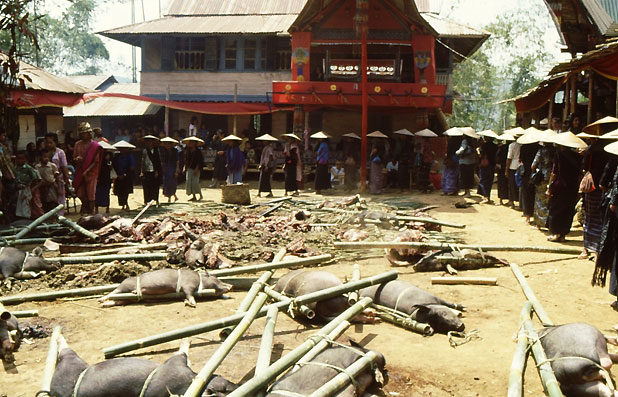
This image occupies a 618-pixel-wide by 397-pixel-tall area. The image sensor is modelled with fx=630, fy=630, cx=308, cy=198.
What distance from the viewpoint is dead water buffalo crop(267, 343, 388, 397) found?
12.9 ft

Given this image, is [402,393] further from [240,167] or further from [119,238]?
[240,167]

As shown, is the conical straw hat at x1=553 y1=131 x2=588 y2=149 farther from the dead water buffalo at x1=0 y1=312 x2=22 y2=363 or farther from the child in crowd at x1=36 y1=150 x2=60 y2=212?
the child in crowd at x1=36 y1=150 x2=60 y2=212

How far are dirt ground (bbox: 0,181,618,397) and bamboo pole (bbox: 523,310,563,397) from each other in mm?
214

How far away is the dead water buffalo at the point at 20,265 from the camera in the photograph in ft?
24.5

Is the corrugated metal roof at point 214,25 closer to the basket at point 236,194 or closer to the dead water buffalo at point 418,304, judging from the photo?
the basket at point 236,194

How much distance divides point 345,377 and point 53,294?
3.91m

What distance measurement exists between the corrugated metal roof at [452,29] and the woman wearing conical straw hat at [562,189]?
14344mm

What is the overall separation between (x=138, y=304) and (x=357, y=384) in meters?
3.32

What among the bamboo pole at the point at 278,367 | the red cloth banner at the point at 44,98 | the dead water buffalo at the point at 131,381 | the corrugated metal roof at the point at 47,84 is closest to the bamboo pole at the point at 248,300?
the bamboo pole at the point at 278,367

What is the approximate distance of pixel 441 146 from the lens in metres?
23.2

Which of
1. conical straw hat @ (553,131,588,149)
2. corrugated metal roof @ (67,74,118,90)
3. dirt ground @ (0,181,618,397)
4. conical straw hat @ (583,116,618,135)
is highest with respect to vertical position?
corrugated metal roof @ (67,74,118,90)

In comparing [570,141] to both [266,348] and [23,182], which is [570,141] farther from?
[23,182]

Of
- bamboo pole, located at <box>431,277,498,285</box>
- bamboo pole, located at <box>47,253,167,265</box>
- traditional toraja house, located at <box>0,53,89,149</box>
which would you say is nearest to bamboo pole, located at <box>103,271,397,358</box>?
bamboo pole, located at <box>431,277,498,285</box>

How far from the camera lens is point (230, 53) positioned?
85.7 feet
